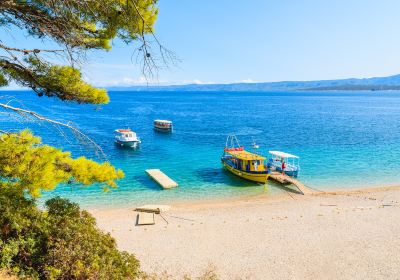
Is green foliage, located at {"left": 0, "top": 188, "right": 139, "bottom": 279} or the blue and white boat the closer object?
green foliage, located at {"left": 0, "top": 188, "right": 139, "bottom": 279}

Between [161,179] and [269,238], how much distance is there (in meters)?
13.8

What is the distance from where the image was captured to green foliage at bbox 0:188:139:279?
805 centimetres

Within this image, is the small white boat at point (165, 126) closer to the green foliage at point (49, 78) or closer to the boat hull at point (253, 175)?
the boat hull at point (253, 175)

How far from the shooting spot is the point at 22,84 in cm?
852

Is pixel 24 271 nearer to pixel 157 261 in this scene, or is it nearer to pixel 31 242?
pixel 31 242

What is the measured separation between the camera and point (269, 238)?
1672cm

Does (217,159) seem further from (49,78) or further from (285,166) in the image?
(49,78)

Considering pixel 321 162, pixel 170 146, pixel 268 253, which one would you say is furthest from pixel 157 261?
pixel 170 146

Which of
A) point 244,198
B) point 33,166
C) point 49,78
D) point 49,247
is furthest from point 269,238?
point 49,78

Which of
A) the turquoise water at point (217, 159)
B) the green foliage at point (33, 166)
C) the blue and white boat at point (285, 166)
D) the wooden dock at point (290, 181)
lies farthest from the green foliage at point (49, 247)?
the blue and white boat at point (285, 166)

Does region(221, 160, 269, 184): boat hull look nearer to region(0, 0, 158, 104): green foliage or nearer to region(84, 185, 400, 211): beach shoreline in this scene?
region(84, 185, 400, 211): beach shoreline

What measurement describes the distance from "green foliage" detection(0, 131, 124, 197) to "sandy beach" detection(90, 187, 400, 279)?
22.1ft

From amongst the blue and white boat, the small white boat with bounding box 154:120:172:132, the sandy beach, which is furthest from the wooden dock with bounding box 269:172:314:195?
the small white boat with bounding box 154:120:172:132

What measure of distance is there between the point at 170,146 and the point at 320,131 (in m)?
33.2
